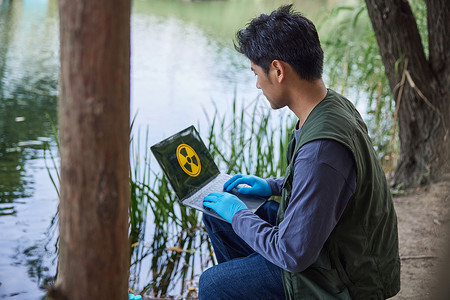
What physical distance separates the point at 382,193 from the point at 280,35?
1.70 feet

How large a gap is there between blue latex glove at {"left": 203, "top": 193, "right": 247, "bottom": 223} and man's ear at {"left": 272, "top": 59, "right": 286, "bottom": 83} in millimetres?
379

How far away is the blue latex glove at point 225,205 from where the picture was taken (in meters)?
1.68

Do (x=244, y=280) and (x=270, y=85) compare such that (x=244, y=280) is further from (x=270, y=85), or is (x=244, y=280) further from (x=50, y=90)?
(x=50, y=90)

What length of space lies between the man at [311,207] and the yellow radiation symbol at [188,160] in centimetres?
16

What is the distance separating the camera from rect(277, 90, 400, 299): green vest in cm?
150

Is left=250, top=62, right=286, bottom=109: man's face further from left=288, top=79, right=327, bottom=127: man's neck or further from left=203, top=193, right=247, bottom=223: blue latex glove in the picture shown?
left=203, top=193, right=247, bottom=223: blue latex glove

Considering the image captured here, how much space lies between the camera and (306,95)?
5.27 ft

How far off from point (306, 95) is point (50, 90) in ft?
16.2

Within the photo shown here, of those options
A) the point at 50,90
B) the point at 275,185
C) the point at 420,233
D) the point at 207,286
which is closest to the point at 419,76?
the point at 420,233

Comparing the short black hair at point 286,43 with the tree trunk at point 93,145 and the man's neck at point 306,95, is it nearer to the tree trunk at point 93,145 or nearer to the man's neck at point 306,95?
the man's neck at point 306,95

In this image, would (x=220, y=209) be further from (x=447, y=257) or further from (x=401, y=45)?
(x=401, y=45)

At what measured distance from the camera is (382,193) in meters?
1.61

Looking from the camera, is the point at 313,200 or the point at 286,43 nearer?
the point at 313,200

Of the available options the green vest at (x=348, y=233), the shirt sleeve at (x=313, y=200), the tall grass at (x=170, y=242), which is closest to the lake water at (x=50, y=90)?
the tall grass at (x=170, y=242)
